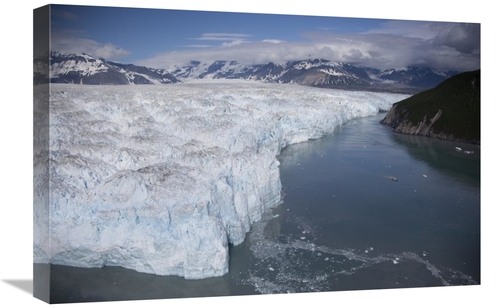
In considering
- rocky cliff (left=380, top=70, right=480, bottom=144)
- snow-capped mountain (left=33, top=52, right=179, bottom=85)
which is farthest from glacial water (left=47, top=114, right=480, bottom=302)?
snow-capped mountain (left=33, top=52, right=179, bottom=85)

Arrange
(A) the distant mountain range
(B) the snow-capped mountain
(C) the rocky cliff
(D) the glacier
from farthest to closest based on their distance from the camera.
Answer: (C) the rocky cliff
(A) the distant mountain range
(D) the glacier
(B) the snow-capped mountain

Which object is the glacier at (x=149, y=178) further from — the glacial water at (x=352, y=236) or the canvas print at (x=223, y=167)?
the glacial water at (x=352, y=236)

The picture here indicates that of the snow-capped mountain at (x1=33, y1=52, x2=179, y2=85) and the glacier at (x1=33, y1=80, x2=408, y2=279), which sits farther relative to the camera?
the glacier at (x1=33, y1=80, x2=408, y2=279)

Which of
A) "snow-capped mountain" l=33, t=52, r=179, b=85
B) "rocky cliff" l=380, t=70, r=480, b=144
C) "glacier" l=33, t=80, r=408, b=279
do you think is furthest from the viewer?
"rocky cliff" l=380, t=70, r=480, b=144

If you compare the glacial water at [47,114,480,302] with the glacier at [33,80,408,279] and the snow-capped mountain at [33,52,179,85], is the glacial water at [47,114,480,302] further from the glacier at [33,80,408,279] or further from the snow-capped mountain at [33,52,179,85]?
the snow-capped mountain at [33,52,179,85]

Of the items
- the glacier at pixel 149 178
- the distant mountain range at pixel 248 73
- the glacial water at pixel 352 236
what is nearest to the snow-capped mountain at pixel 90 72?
the distant mountain range at pixel 248 73

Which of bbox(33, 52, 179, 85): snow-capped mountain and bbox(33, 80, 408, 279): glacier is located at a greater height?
bbox(33, 52, 179, 85): snow-capped mountain
